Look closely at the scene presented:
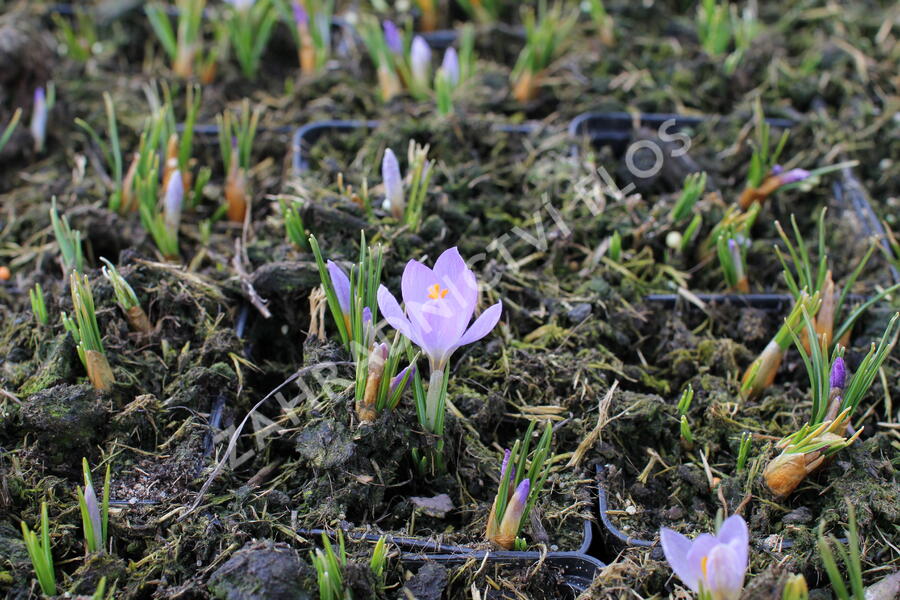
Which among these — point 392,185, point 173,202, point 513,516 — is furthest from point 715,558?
point 173,202

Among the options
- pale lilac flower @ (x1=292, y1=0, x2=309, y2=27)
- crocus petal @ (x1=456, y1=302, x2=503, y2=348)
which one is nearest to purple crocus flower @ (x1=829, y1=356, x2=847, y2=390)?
crocus petal @ (x1=456, y1=302, x2=503, y2=348)

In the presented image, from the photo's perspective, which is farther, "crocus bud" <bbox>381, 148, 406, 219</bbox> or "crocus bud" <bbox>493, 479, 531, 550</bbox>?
"crocus bud" <bbox>381, 148, 406, 219</bbox>

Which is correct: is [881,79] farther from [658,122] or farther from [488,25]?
[488,25]

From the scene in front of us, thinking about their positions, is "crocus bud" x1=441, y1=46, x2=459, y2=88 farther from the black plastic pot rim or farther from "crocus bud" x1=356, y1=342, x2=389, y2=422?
"crocus bud" x1=356, y1=342, x2=389, y2=422

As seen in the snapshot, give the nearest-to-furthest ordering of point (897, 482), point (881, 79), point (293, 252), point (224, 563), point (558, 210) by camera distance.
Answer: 1. point (224, 563)
2. point (897, 482)
3. point (293, 252)
4. point (558, 210)
5. point (881, 79)

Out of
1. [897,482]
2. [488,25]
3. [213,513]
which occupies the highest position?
[488,25]

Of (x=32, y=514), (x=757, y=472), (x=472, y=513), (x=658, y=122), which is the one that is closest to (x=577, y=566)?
(x=472, y=513)

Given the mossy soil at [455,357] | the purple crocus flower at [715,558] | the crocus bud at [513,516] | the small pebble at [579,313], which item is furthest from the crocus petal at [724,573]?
the small pebble at [579,313]
